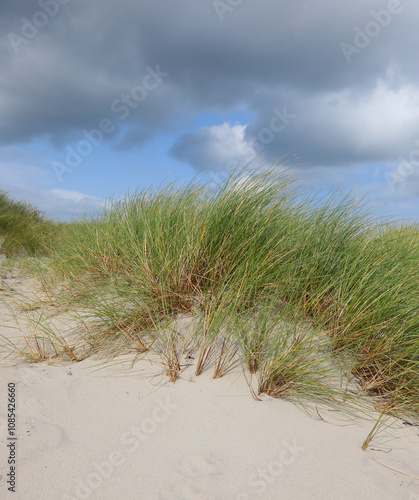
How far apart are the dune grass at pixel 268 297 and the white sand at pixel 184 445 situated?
0.62ft

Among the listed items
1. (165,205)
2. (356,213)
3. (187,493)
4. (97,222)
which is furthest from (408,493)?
(97,222)

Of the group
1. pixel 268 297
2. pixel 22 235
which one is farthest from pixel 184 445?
pixel 22 235

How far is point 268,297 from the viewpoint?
2902mm

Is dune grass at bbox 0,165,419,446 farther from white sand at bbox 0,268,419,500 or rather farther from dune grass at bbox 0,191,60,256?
dune grass at bbox 0,191,60,256

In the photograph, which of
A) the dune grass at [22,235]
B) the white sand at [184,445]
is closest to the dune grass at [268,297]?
the white sand at [184,445]

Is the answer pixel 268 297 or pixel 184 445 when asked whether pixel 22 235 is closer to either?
pixel 268 297

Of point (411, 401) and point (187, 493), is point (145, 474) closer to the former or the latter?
point (187, 493)

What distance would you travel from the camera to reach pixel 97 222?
5.23m

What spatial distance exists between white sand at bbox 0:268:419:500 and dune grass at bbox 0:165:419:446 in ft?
0.62

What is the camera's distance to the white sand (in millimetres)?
1790

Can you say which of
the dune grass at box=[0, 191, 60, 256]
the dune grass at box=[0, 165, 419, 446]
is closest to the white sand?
the dune grass at box=[0, 165, 419, 446]

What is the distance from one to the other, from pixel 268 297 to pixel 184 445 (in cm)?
127

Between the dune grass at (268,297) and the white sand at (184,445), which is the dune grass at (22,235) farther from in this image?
the white sand at (184,445)

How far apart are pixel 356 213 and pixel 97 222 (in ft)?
11.0
